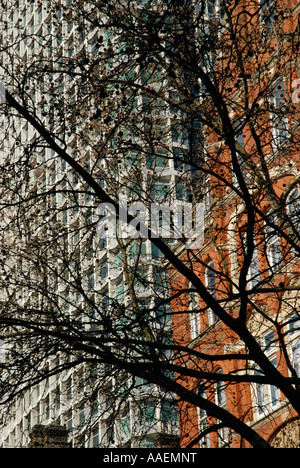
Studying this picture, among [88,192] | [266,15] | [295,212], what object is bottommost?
[88,192]

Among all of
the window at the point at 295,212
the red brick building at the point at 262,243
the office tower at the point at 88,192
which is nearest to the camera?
the office tower at the point at 88,192

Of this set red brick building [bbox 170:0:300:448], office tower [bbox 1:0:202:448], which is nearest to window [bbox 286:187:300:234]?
red brick building [bbox 170:0:300:448]

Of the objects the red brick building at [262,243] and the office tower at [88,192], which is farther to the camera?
the red brick building at [262,243]

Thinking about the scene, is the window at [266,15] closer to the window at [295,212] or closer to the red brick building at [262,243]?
the red brick building at [262,243]

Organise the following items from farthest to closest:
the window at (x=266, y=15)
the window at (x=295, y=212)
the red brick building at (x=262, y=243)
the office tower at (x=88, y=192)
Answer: the red brick building at (x=262, y=243), the window at (x=266, y=15), the window at (x=295, y=212), the office tower at (x=88, y=192)

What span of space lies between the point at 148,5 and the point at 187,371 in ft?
16.4

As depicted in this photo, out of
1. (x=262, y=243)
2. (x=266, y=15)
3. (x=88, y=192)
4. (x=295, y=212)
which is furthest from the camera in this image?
(x=262, y=243)

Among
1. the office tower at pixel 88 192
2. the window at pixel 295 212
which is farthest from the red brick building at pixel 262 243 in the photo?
the office tower at pixel 88 192

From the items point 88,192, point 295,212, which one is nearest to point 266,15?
point 295,212

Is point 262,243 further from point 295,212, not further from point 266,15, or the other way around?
point 266,15

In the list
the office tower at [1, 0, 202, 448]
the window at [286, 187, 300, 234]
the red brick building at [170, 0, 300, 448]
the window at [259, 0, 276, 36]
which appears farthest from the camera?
the red brick building at [170, 0, 300, 448]

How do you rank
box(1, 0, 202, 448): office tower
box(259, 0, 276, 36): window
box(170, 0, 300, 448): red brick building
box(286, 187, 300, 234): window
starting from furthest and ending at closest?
box(170, 0, 300, 448): red brick building → box(259, 0, 276, 36): window → box(286, 187, 300, 234): window → box(1, 0, 202, 448): office tower

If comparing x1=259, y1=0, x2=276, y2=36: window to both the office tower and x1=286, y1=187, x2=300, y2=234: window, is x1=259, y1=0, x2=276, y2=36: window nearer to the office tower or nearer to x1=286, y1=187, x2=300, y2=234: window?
the office tower
